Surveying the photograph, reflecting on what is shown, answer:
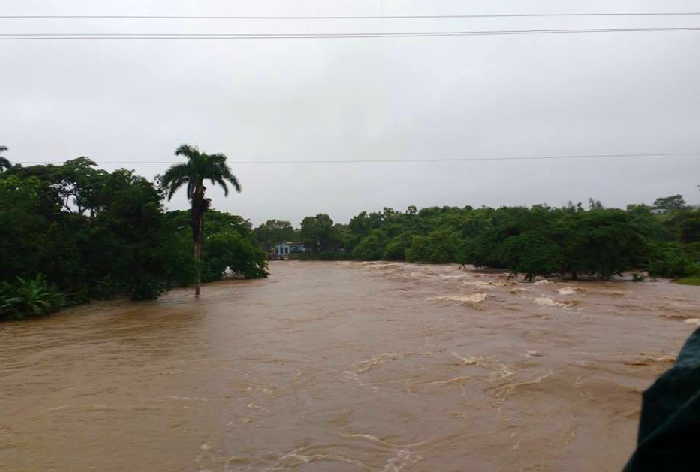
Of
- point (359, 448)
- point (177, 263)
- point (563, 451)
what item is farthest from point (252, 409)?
point (177, 263)

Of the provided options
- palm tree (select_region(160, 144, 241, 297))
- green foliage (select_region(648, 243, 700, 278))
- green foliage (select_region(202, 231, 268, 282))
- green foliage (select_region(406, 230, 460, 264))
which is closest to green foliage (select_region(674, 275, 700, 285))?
green foliage (select_region(648, 243, 700, 278))

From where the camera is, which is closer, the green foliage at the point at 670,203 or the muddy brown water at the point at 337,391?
the muddy brown water at the point at 337,391

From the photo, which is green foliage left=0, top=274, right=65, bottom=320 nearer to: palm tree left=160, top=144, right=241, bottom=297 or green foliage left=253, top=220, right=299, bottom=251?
palm tree left=160, top=144, right=241, bottom=297

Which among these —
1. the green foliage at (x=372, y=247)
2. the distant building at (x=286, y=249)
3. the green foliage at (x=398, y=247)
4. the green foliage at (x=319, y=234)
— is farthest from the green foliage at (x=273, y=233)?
the green foliage at (x=398, y=247)

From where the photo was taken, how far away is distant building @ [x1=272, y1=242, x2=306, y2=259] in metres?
108

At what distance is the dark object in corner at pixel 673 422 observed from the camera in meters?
1.12

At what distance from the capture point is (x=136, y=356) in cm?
1128

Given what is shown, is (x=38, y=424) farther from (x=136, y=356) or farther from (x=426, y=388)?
(x=426, y=388)

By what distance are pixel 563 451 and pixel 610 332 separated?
8.53 m

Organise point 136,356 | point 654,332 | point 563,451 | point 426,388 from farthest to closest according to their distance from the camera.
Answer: point 654,332
point 136,356
point 426,388
point 563,451

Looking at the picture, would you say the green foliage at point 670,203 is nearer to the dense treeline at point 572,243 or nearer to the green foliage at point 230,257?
the dense treeline at point 572,243

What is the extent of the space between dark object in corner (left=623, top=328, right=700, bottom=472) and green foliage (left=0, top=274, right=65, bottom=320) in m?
21.2

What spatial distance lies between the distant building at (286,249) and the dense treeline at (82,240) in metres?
80.5

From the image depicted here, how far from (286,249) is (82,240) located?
87703 mm
